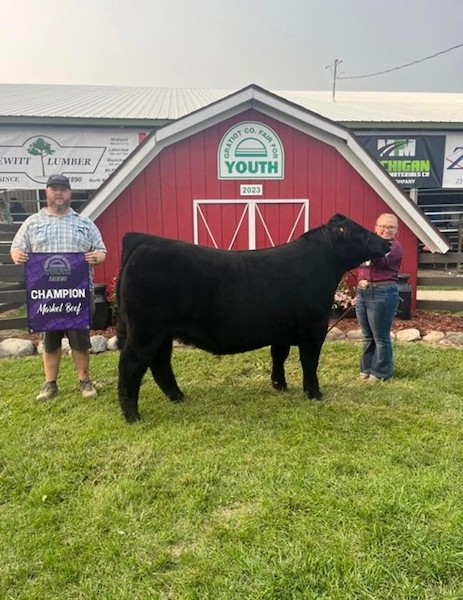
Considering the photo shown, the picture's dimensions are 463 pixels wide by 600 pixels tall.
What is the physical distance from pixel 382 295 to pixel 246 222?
4270 mm

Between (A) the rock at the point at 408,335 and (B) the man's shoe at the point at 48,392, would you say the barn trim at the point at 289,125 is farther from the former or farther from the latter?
(B) the man's shoe at the point at 48,392

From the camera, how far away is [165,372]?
4703 mm

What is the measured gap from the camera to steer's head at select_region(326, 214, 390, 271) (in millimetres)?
4773

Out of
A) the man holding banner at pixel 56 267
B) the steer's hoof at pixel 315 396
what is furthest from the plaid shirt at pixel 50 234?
the steer's hoof at pixel 315 396

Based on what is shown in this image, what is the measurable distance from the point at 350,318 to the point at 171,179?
3951mm

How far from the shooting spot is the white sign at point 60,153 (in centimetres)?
1278

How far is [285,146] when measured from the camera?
863 centimetres

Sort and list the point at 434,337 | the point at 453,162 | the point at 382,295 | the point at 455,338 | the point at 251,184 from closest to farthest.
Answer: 1. the point at 382,295
2. the point at 455,338
3. the point at 434,337
4. the point at 251,184
5. the point at 453,162

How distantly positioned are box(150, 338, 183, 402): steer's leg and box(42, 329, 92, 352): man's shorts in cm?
81

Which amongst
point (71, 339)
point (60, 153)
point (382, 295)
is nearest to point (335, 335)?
point (382, 295)

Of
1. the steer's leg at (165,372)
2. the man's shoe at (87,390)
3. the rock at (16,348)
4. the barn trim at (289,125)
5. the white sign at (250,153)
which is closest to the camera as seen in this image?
the steer's leg at (165,372)

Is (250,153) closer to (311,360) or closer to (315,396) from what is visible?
(311,360)

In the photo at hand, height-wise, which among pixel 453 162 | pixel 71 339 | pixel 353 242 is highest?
pixel 453 162

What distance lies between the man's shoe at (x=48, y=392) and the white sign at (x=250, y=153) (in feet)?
16.6
